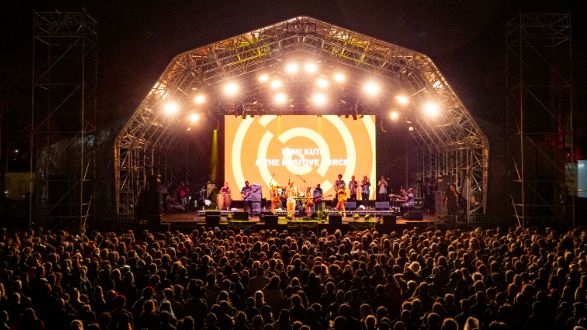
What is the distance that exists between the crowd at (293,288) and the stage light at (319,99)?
48.2 ft

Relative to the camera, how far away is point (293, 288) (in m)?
8.55

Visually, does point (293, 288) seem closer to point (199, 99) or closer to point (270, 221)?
point (270, 221)

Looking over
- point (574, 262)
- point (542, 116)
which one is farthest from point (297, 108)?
point (574, 262)

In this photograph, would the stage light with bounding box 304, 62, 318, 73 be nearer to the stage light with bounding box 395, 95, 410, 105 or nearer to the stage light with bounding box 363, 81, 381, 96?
the stage light with bounding box 363, 81, 381, 96

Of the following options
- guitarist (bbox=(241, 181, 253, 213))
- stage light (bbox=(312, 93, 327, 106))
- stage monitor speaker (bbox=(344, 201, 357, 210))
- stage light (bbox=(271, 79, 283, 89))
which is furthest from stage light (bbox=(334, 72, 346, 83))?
guitarist (bbox=(241, 181, 253, 213))

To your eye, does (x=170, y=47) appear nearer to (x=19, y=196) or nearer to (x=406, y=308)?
(x=406, y=308)

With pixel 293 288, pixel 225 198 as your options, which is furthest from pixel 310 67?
pixel 293 288

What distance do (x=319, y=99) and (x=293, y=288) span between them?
1904 cm

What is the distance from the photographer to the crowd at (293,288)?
708 centimetres

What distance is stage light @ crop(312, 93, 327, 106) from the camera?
2686cm

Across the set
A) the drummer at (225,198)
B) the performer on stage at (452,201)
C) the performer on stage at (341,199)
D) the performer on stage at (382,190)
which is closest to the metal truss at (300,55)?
the performer on stage at (452,201)

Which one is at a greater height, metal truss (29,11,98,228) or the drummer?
metal truss (29,11,98,228)

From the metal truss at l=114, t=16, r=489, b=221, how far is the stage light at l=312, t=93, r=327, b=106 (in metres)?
2.11

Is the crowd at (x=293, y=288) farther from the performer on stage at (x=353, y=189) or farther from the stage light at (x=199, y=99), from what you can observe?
the performer on stage at (x=353, y=189)
